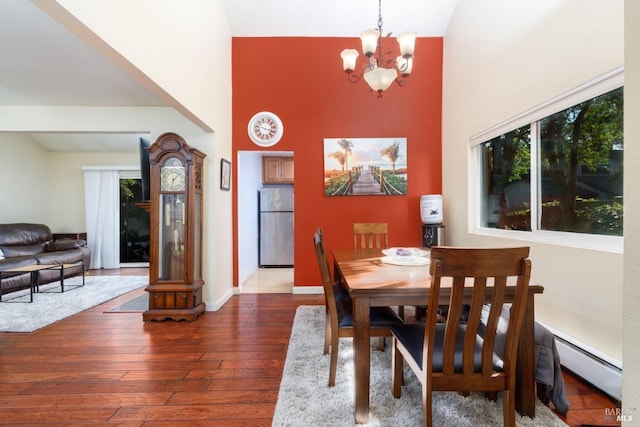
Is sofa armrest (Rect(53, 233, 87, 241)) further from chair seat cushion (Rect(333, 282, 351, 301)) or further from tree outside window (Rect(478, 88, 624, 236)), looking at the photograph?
tree outside window (Rect(478, 88, 624, 236))

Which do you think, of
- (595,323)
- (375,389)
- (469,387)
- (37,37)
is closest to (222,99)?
(37,37)

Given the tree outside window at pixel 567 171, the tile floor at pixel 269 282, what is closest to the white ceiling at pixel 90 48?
the tree outside window at pixel 567 171

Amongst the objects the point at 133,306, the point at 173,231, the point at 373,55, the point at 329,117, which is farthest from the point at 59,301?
the point at 373,55

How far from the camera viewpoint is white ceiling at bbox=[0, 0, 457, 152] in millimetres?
2160

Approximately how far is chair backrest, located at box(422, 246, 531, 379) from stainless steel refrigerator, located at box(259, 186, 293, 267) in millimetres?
4385

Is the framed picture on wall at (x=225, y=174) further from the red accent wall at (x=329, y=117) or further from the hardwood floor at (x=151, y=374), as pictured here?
the hardwood floor at (x=151, y=374)

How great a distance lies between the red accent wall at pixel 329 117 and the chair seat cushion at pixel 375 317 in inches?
79.0

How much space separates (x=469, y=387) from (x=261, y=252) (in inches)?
183

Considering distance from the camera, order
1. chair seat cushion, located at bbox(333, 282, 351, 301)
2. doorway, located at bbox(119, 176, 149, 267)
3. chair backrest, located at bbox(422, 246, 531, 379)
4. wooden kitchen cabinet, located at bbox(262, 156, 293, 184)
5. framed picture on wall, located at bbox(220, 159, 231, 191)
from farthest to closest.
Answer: doorway, located at bbox(119, 176, 149, 267) < wooden kitchen cabinet, located at bbox(262, 156, 293, 184) < framed picture on wall, located at bbox(220, 159, 231, 191) < chair seat cushion, located at bbox(333, 282, 351, 301) < chair backrest, located at bbox(422, 246, 531, 379)

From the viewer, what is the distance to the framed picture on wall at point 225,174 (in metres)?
3.50

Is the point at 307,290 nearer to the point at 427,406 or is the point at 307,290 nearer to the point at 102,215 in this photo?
the point at 427,406

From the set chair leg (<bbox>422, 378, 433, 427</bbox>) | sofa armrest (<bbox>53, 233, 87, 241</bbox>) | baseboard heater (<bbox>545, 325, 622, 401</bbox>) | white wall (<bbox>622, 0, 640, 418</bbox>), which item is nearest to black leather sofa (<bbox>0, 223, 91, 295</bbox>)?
sofa armrest (<bbox>53, 233, 87, 241</bbox>)

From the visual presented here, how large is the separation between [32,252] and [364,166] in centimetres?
535

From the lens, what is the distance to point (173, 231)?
3086 millimetres
